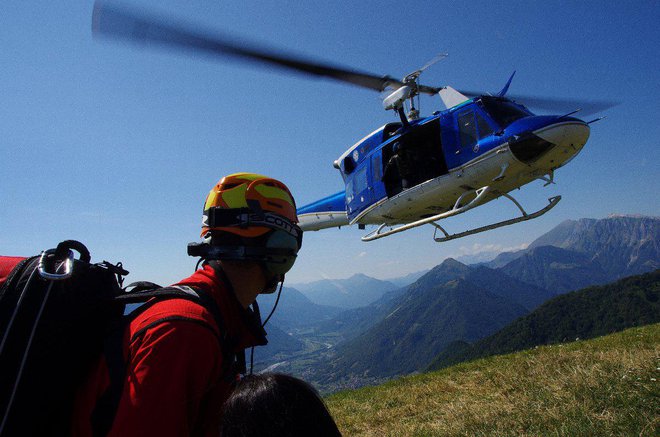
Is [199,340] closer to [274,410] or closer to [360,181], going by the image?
[274,410]

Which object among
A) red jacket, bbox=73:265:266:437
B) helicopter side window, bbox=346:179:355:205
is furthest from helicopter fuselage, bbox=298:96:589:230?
red jacket, bbox=73:265:266:437

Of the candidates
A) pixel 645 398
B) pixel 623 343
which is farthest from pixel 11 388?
pixel 623 343

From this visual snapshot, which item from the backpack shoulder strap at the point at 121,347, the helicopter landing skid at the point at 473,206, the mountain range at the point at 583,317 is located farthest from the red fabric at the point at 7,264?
the mountain range at the point at 583,317

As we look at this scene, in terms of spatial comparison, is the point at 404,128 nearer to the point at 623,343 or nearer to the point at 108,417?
the point at 623,343

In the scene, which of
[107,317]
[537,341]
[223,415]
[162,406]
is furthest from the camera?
[537,341]

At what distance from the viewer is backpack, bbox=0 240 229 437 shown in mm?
1623

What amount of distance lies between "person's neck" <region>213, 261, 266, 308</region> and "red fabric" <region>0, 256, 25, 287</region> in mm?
1154

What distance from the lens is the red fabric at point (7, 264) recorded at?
1.95 m

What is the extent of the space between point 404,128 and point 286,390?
12.3 m

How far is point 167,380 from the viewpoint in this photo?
157cm

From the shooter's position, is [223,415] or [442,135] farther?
[442,135]

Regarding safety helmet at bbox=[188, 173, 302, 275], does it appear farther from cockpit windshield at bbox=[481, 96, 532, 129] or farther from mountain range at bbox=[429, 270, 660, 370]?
mountain range at bbox=[429, 270, 660, 370]

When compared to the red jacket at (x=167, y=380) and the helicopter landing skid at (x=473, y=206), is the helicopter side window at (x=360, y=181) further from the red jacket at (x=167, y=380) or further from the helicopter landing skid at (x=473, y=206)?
the red jacket at (x=167, y=380)

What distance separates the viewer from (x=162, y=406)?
1521 millimetres
